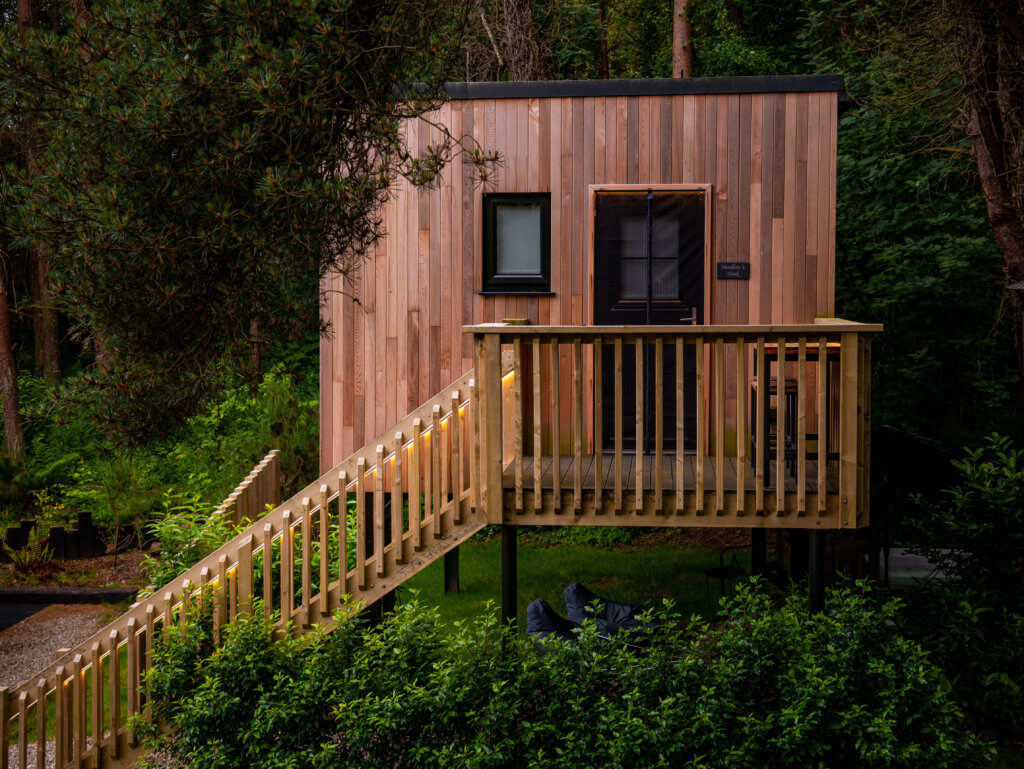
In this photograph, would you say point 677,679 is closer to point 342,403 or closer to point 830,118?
point 342,403

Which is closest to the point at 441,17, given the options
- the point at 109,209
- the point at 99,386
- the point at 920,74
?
the point at 109,209

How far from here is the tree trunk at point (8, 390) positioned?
15.9m

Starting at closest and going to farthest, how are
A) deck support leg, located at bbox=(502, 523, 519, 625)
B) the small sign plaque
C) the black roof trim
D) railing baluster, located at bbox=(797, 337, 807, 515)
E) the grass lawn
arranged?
railing baluster, located at bbox=(797, 337, 807, 515) < deck support leg, located at bbox=(502, 523, 519, 625) < the black roof trim < the small sign plaque < the grass lawn

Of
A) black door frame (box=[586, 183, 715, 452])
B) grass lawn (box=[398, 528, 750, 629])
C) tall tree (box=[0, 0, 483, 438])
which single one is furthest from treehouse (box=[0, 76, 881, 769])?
grass lawn (box=[398, 528, 750, 629])

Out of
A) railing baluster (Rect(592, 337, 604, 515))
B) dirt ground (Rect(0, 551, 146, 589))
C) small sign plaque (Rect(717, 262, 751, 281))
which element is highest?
small sign plaque (Rect(717, 262, 751, 281))

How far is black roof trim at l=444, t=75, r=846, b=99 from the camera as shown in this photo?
8.20 m

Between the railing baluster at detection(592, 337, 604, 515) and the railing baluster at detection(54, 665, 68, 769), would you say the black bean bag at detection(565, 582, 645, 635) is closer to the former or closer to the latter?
the railing baluster at detection(592, 337, 604, 515)

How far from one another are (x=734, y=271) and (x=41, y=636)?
7.43 metres

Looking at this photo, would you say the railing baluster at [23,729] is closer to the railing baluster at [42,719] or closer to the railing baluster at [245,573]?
the railing baluster at [42,719]

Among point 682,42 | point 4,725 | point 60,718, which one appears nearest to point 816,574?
point 60,718

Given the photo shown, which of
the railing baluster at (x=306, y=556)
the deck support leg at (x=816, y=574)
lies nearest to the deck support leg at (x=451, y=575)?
the railing baluster at (x=306, y=556)

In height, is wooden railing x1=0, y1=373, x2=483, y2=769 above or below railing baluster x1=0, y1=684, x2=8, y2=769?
above

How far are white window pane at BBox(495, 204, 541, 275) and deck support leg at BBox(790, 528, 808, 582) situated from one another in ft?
10.9

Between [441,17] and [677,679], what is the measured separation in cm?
450
